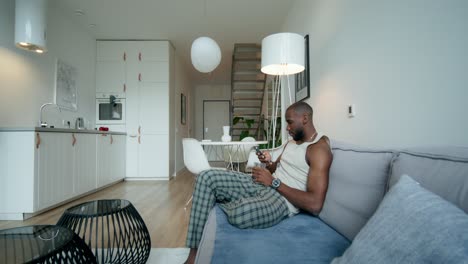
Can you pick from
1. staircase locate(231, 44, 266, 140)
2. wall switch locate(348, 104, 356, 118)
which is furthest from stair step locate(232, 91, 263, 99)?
wall switch locate(348, 104, 356, 118)

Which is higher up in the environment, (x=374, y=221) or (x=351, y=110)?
(x=351, y=110)

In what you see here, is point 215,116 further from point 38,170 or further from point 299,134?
point 299,134

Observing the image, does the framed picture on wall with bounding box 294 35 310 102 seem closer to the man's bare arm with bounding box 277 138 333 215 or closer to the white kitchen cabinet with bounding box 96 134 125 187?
the man's bare arm with bounding box 277 138 333 215

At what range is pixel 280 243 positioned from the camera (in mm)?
965

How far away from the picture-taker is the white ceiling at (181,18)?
12.5 feet

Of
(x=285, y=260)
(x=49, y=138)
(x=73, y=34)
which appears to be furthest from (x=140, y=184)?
(x=285, y=260)

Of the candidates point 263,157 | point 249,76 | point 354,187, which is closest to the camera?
point 354,187

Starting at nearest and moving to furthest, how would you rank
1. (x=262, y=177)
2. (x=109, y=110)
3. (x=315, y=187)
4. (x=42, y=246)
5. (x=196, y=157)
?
(x=42, y=246) < (x=315, y=187) < (x=262, y=177) < (x=196, y=157) < (x=109, y=110)

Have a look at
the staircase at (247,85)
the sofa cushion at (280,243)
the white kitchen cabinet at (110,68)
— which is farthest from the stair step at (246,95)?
the sofa cushion at (280,243)

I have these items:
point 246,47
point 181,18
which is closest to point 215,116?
point 246,47

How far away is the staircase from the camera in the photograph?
5.80 m

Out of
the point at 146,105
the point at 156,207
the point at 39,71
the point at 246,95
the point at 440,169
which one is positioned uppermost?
the point at 246,95

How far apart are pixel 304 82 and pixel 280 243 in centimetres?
262

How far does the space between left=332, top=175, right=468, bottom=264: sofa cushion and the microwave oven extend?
5.08 m
